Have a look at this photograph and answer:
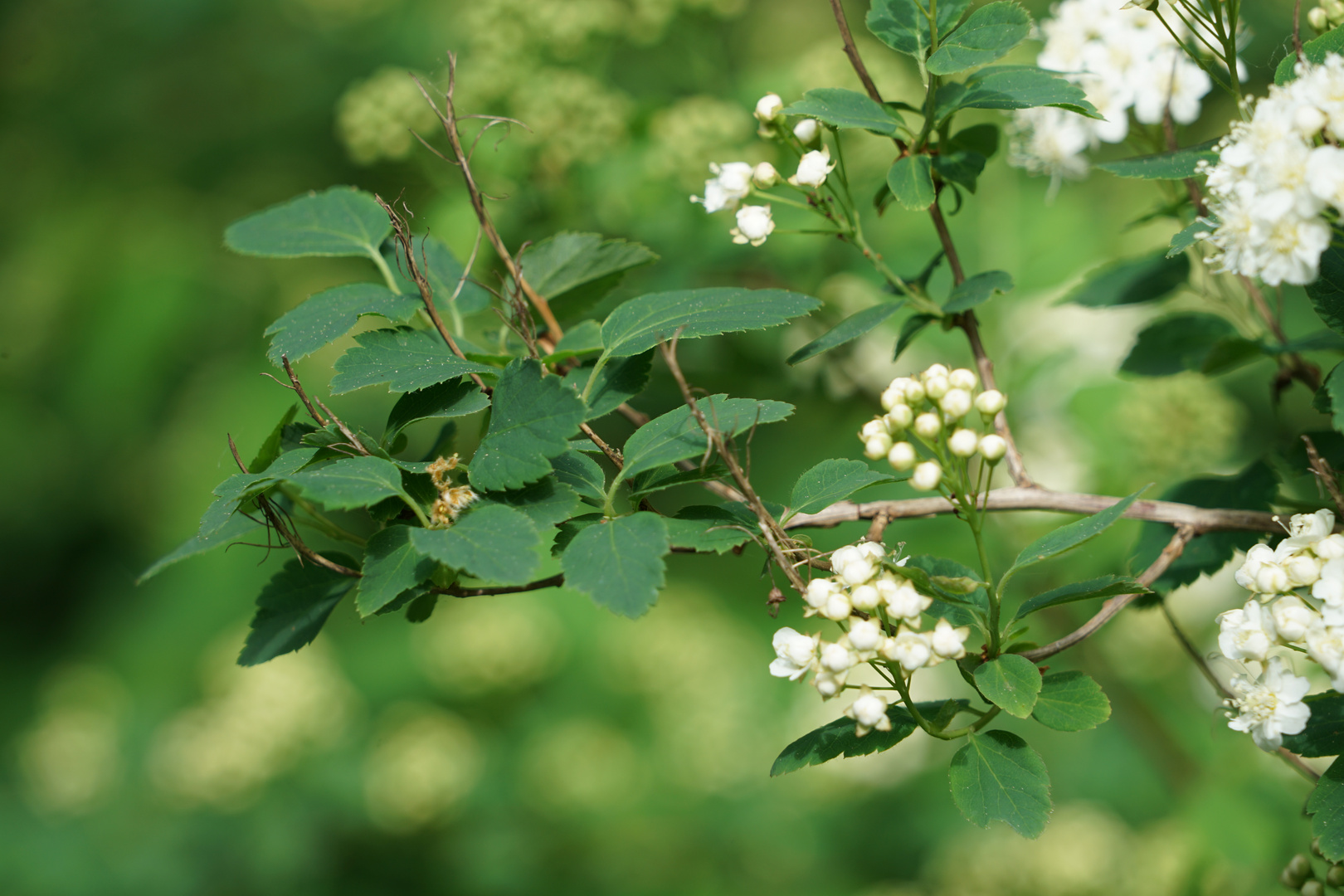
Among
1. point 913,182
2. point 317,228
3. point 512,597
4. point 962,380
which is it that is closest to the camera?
point 962,380

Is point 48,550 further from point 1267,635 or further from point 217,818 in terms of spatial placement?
point 1267,635

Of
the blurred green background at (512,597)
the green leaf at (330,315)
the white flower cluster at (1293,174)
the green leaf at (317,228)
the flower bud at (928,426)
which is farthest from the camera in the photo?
the blurred green background at (512,597)

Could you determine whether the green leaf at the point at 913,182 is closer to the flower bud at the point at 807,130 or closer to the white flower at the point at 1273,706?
the flower bud at the point at 807,130

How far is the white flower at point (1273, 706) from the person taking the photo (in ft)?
2.03

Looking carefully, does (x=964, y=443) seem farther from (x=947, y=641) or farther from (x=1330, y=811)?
(x=1330, y=811)

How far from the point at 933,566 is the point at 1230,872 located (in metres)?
1.14

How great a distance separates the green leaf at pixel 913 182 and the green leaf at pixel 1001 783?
40cm

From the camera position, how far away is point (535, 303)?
0.95 metres

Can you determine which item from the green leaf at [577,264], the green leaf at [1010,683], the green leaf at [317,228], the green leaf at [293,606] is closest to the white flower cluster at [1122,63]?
the green leaf at [577,264]

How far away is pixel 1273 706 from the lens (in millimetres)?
631

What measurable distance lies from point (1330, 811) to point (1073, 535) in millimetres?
252

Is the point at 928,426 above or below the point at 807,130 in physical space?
below

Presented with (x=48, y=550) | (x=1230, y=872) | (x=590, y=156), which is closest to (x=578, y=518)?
(x=590, y=156)

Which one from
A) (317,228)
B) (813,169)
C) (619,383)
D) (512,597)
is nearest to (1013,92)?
(813,169)
